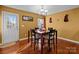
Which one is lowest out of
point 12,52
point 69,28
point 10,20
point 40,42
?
point 12,52

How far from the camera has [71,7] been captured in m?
1.94

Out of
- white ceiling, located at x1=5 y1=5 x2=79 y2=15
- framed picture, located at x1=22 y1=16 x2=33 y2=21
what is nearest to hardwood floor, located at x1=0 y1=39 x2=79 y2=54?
framed picture, located at x1=22 y1=16 x2=33 y2=21

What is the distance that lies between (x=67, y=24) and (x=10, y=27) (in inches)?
43.7

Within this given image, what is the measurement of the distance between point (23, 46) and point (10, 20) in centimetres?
56

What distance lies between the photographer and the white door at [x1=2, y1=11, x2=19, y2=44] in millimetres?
1927

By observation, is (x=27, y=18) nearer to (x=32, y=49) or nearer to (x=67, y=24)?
(x=32, y=49)

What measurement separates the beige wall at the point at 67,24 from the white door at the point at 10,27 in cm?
62

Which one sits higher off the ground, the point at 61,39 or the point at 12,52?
the point at 61,39

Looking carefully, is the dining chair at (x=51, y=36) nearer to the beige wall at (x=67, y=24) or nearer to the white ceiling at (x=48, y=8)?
the beige wall at (x=67, y=24)

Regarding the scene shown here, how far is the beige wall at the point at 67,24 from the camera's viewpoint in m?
1.97

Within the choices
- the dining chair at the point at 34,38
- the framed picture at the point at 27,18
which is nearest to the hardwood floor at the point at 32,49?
the dining chair at the point at 34,38

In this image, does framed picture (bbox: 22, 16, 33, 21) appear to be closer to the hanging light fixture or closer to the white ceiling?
the white ceiling
